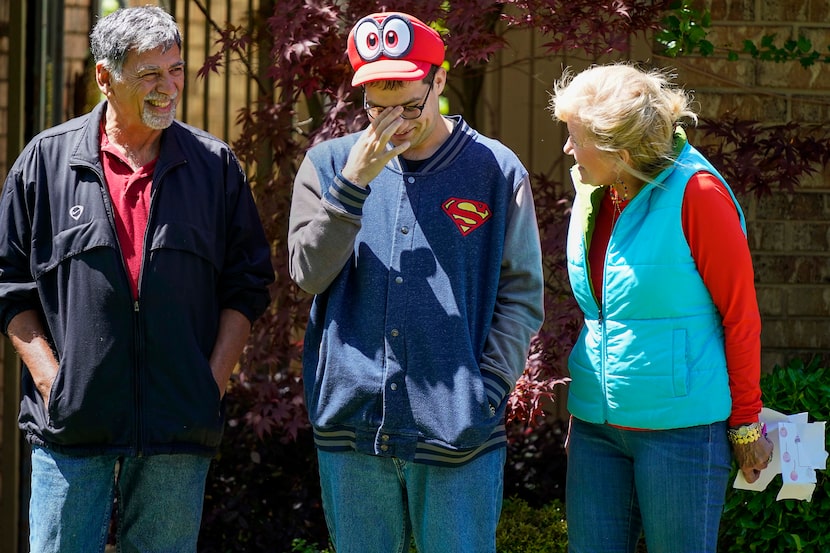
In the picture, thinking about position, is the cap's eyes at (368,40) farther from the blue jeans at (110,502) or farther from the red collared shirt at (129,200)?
the blue jeans at (110,502)

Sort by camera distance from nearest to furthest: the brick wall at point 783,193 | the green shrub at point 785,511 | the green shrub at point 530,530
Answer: the green shrub at point 785,511 < the green shrub at point 530,530 < the brick wall at point 783,193

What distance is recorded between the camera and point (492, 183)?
3.12 m

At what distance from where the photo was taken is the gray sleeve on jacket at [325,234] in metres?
2.95

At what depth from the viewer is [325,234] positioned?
2955mm

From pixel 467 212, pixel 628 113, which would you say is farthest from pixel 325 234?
pixel 628 113

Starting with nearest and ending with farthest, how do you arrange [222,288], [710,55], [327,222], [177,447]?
[327,222] → [177,447] → [222,288] → [710,55]

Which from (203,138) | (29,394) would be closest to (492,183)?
(203,138)

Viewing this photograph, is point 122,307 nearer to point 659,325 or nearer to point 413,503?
point 413,503

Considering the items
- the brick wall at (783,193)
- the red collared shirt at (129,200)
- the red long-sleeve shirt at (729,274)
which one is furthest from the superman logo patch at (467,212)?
the brick wall at (783,193)

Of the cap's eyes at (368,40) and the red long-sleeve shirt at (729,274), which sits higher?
the cap's eyes at (368,40)

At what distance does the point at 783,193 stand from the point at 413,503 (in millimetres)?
3027

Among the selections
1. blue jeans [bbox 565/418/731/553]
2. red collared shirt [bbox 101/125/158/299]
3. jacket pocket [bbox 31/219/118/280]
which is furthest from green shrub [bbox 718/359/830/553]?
jacket pocket [bbox 31/219/118/280]

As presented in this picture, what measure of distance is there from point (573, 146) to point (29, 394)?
5.70ft

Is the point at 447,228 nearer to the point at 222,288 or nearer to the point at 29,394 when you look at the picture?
the point at 222,288
